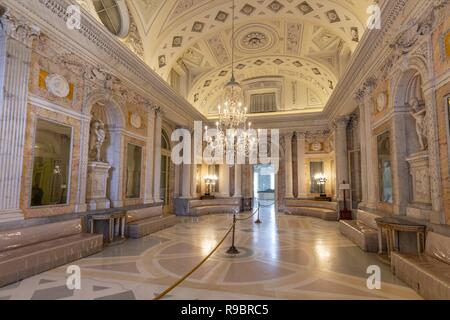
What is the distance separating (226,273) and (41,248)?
3005 millimetres

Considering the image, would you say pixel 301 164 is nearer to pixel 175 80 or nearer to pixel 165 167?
pixel 165 167

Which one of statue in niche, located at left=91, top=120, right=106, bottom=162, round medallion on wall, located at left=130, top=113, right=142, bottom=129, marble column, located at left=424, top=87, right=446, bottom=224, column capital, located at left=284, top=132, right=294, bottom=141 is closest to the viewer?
marble column, located at left=424, top=87, right=446, bottom=224

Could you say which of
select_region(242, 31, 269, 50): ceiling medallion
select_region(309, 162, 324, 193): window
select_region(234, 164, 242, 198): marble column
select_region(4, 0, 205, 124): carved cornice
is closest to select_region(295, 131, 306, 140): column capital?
select_region(309, 162, 324, 193): window

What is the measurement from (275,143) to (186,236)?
8428mm

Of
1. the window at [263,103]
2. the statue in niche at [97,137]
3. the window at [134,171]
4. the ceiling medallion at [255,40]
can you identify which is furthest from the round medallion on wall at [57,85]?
the window at [263,103]

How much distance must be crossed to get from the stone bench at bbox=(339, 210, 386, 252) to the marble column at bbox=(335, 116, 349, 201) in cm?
390

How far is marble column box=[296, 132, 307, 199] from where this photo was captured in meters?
12.8

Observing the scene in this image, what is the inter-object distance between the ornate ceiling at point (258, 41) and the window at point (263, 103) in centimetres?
69

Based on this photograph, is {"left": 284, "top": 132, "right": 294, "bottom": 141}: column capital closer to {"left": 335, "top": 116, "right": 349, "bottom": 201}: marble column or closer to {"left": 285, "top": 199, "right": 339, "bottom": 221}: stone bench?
{"left": 335, "top": 116, "right": 349, "bottom": 201}: marble column

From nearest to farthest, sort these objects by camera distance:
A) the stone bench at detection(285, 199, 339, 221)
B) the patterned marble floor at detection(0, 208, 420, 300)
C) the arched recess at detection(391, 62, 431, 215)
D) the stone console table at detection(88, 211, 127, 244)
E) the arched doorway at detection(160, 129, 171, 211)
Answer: the patterned marble floor at detection(0, 208, 420, 300)
the arched recess at detection(391, 62, 431, 215)
the stone console table at detection(88, 211, 127, 244)
the stone bench at detection(285, 199, 339, 221)
the arched doorway at detection(160, 129, 171, 211)

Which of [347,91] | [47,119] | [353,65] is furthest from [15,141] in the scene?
[347,91]

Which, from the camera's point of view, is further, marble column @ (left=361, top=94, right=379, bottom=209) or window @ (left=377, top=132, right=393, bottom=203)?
marble column @ (left=361, top=94, right=379, bottom=209)

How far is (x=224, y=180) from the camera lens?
14.1m

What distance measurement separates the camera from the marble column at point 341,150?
10.5 metres
